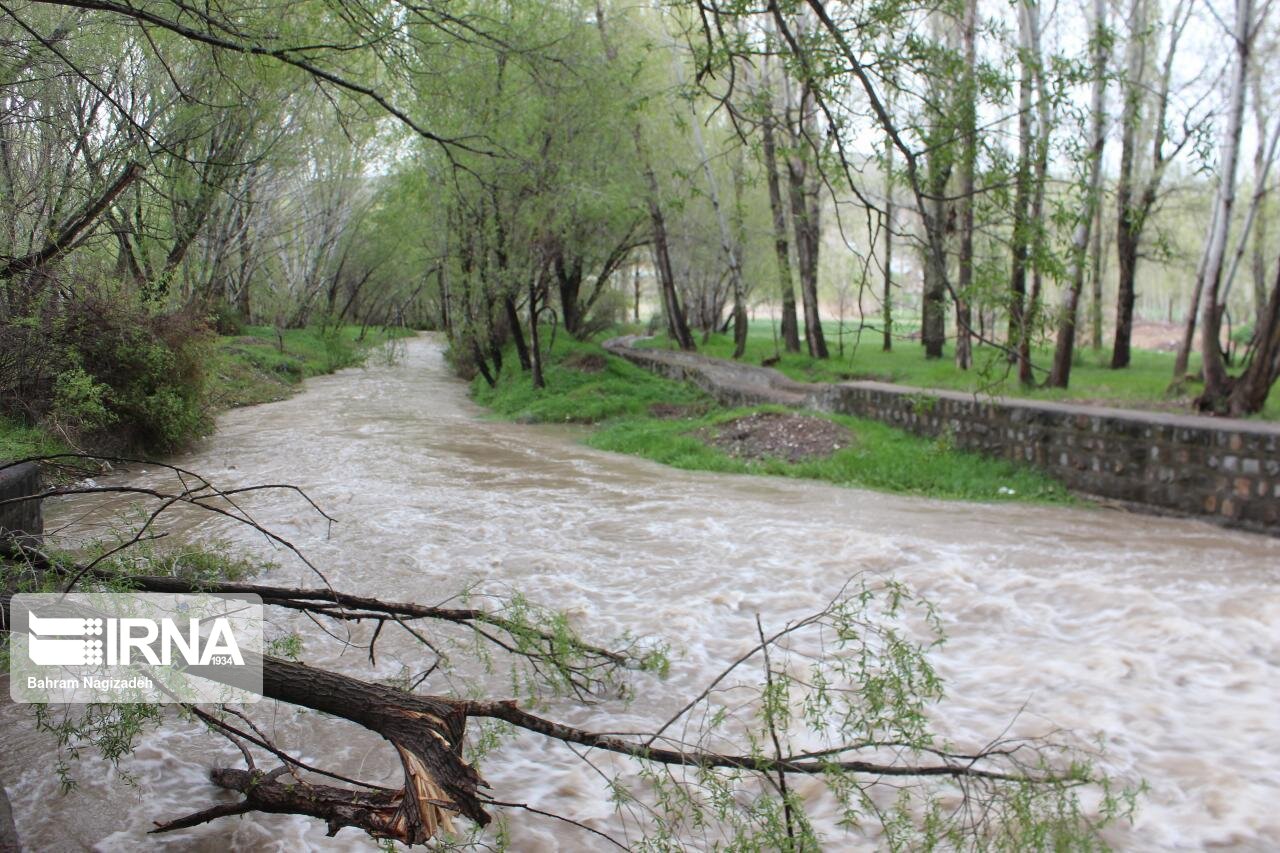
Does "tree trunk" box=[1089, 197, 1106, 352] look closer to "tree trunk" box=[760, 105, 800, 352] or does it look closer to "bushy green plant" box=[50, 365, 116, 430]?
"tree trunk" box=[760, 105, 800, 352]

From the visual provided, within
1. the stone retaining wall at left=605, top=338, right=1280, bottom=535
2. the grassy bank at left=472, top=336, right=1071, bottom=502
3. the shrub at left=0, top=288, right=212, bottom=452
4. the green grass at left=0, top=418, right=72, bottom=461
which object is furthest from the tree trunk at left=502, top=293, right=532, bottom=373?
the green grass at left=0, top=418, right=72, bottom=461

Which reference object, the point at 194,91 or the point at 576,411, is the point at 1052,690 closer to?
the point at 194,91

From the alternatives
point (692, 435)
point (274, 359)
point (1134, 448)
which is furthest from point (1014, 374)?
point (274, 359)

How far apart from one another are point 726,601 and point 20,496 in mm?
4358

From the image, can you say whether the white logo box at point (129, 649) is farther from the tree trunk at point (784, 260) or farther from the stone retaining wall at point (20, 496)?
the tree trunk at point (784, 260)

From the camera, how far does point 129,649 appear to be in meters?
3.49

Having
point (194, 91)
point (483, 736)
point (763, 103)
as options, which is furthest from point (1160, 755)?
point (194, 91)

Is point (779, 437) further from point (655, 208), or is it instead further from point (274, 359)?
point (274, 359)

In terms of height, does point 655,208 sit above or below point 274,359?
above

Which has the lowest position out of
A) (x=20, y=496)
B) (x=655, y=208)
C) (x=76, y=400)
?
(x=20, y=496)

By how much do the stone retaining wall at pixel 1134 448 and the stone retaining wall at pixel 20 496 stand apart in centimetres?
613

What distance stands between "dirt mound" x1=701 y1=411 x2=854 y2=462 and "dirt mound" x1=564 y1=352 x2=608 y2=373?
770cm

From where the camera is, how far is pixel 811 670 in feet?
16.6

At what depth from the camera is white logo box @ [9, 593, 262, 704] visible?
3.31 metres
